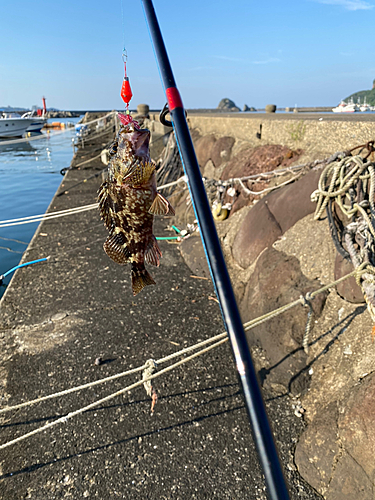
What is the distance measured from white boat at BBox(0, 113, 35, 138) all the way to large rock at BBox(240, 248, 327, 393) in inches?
1491

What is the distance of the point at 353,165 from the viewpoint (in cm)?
457

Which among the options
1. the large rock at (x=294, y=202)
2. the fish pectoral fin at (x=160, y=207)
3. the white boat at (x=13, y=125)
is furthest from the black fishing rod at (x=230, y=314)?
the white boat at (x=13, y=125)

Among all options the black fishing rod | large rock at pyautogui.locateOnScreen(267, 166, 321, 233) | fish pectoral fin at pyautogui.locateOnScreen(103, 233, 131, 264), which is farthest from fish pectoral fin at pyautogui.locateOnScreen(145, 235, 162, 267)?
large rock at pyautogui.locateOnScreen(267, 166, 321, 233)

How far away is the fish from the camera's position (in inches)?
68.7

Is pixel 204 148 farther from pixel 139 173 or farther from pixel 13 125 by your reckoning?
pixel 13 125

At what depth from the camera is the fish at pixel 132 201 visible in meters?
1.75

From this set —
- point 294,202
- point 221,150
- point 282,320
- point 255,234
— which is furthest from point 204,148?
point 282,320

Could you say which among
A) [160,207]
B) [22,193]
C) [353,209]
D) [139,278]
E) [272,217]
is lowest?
[22,193]

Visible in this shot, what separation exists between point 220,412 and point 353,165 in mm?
3731

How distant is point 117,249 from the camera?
1.96 meters

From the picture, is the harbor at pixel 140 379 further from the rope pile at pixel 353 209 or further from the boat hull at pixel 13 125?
the boat hull at pixel 13 125

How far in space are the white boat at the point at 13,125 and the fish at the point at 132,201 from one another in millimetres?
39372

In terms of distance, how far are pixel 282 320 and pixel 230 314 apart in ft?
12.8

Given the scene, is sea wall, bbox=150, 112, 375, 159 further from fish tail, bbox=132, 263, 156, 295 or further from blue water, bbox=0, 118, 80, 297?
blue water, bbox=0, 118, 80, 297
